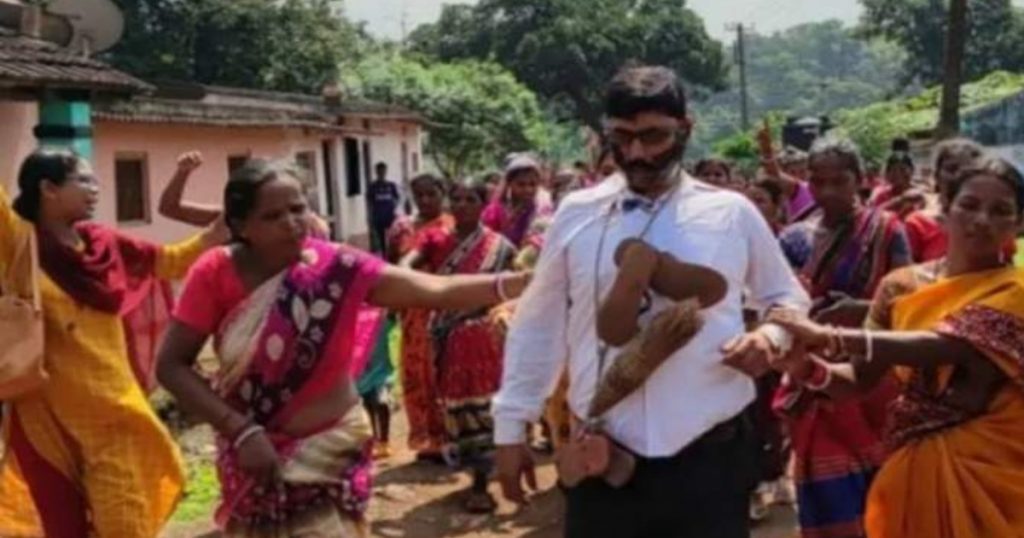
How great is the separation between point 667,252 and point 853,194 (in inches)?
98.1

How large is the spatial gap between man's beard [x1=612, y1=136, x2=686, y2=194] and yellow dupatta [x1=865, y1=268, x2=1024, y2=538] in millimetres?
793

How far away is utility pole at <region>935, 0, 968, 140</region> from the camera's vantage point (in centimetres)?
2759

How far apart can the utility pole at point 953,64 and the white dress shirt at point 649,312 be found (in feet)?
80.7

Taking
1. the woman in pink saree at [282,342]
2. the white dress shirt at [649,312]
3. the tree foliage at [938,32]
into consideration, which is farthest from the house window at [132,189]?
the tree foliage at [938,32]

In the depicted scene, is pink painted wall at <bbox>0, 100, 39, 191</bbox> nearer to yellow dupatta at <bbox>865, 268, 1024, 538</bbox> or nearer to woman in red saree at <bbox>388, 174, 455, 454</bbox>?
woman in red saree at <bbox>388, 174, 455, 454</bbox>

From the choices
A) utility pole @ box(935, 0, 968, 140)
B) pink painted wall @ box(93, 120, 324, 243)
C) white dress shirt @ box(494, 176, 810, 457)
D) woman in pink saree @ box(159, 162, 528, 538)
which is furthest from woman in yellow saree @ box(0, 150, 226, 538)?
utility pole @ box(935, 0, 968, 140)

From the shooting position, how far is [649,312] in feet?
11.8

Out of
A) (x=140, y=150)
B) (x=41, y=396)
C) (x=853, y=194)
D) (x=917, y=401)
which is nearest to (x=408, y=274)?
(x=917, y=401)

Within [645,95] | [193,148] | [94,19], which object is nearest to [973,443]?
[645,95]

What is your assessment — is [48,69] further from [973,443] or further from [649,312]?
[973,443]

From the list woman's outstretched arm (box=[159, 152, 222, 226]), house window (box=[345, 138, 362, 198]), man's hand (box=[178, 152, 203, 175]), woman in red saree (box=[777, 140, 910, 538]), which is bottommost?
house window (box=[345, 138, 362, 198])

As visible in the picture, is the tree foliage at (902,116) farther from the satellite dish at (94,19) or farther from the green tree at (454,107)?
the satellite dish at (94,19)

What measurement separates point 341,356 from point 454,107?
38925 millimetres

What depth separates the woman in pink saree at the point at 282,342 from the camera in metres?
4.21
